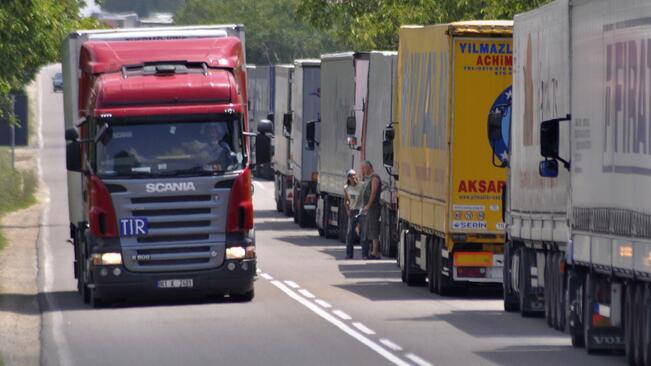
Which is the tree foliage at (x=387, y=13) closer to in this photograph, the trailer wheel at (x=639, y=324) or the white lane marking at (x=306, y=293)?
the white lane marking at (x=306, y=293)

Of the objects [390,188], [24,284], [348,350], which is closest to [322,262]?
[390,188]

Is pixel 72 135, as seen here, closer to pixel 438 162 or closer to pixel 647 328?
pixel 438 162

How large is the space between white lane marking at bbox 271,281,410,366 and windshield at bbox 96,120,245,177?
213 cm

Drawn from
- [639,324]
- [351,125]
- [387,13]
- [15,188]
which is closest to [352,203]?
[351,125]

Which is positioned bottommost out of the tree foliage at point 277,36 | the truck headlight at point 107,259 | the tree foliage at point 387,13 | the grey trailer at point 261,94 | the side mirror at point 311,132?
the truck headlight at point 107,259

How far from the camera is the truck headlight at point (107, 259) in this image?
23.1 metres

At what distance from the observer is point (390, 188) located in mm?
32625

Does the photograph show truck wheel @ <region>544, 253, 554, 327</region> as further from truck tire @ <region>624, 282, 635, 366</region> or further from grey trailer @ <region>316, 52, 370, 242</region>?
grey trailer @ <region>316, 52, 370, 242</region>

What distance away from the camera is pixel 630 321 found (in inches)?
645

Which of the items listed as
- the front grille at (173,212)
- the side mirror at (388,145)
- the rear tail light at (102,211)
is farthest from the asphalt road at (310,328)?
the side mirror at (388,145)

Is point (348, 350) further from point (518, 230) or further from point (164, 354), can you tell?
point (518, 230)

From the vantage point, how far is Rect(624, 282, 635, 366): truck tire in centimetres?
1630

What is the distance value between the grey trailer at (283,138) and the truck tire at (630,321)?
29092mm

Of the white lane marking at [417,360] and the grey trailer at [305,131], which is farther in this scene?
the grey trailer at [305,131]
